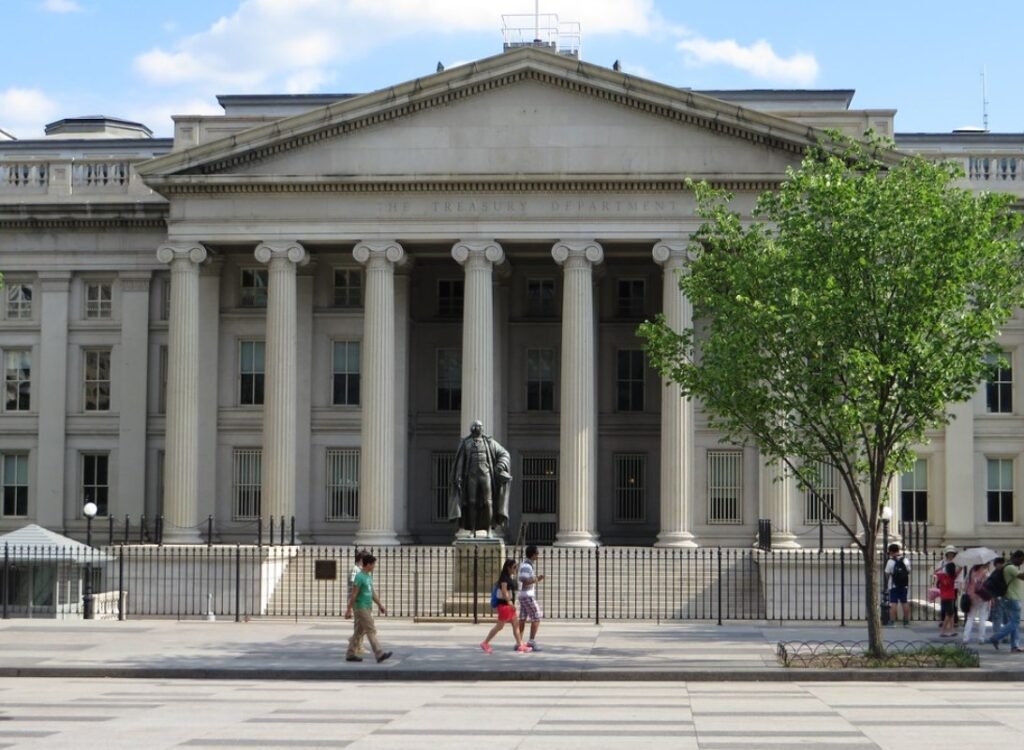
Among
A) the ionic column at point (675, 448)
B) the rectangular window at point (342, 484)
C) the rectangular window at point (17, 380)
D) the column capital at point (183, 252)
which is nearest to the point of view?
the ionic column at point (675, 448)

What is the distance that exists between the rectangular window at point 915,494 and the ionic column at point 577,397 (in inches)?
497

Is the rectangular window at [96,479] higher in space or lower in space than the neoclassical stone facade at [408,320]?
lower

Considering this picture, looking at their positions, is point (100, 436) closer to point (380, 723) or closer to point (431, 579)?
point (431, 579)

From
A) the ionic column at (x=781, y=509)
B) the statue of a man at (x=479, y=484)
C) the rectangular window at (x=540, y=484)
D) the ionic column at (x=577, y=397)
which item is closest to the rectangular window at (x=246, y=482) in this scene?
the rectangular window at (x=540, y=484)

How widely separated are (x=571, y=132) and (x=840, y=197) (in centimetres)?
2374

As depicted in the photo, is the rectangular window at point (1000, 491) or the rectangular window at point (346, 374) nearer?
the rectangular window at point (346, 374)

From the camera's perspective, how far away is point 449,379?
6062 cm

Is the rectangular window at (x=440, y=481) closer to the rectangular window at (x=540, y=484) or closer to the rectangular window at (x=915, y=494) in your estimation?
the rectangular window at (x=540, y=484)

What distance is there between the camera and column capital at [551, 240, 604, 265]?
174 ft

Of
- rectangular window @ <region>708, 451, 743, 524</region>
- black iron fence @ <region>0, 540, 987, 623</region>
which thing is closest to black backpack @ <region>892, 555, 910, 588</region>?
black iron fence @ <region>0, 540, 987, 623</region>

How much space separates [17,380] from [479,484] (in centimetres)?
2650

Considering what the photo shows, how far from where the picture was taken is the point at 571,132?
53.9 m

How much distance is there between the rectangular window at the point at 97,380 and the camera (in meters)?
61.2

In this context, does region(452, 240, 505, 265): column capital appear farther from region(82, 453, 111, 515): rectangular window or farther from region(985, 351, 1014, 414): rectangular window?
region(985, 351, 1014, 414): rectangular window
